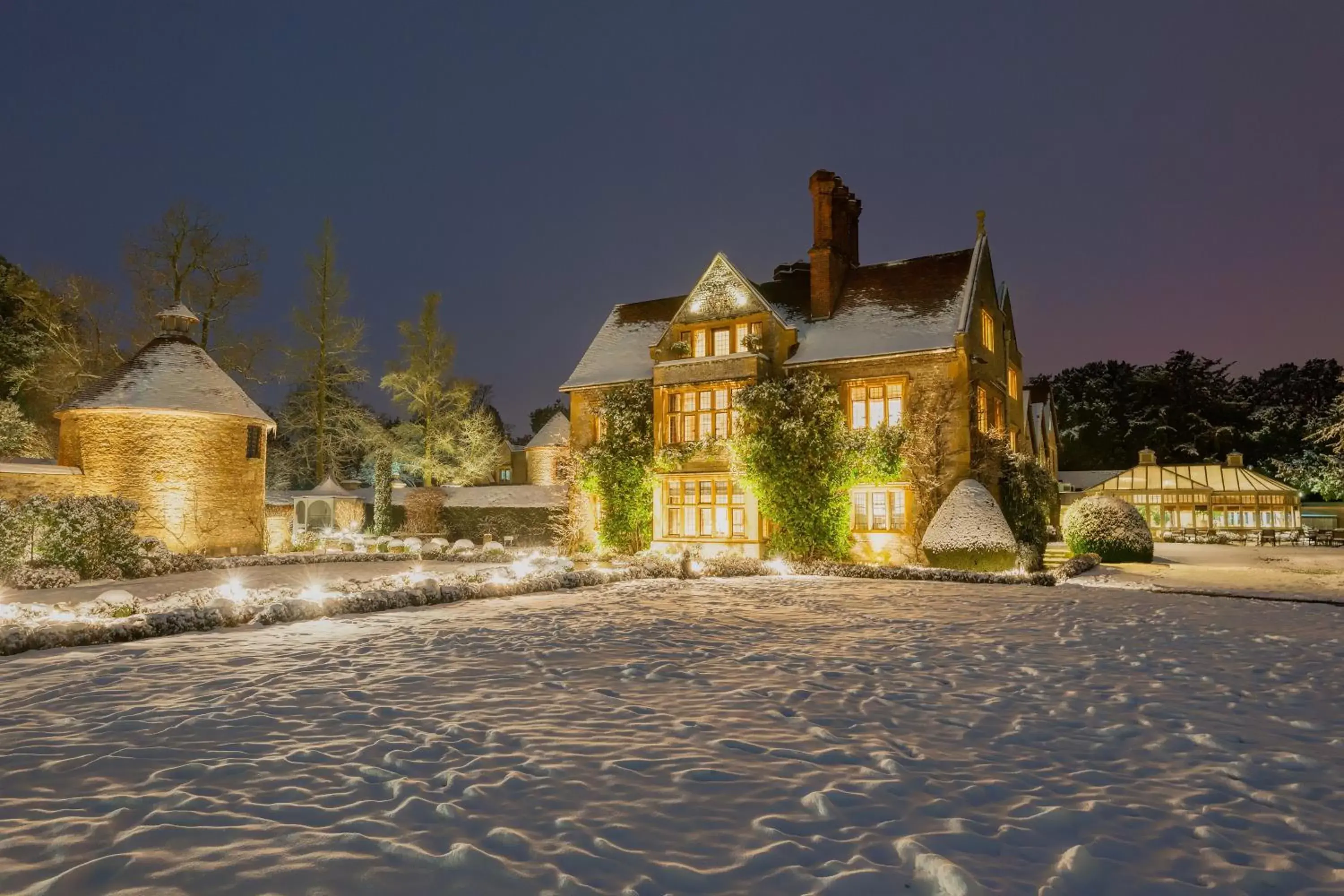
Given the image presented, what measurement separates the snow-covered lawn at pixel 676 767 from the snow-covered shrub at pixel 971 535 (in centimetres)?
892

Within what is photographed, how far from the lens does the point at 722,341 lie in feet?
77.7

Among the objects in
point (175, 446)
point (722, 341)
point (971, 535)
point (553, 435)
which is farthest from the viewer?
point (553, 435)

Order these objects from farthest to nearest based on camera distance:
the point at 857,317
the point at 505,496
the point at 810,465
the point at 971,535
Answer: the point at 505,496 → the point at 857,317 → the point at 810,465 → the point at 971,535

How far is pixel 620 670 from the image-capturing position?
7766mm

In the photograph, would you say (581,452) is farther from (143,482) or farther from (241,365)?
(241,365)

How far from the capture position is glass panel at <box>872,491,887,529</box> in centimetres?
2138

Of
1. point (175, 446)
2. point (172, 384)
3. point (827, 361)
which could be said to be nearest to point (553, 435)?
point (172, 384)

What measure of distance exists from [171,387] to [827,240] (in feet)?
68.4

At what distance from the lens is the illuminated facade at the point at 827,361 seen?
69.4ft

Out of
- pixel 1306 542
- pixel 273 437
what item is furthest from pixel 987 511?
pixel 273 437

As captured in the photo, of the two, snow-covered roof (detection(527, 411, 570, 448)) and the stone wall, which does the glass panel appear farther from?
snow-covered roof (detection(527, 411, 570, 448))

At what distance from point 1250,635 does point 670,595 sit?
885cm

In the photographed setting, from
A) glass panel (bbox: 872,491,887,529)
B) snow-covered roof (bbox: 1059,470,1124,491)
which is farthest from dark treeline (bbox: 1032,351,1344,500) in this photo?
glass panel (bbox: 872,491,887,529)

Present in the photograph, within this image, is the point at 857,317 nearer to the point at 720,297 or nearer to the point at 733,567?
the point at 720,297
